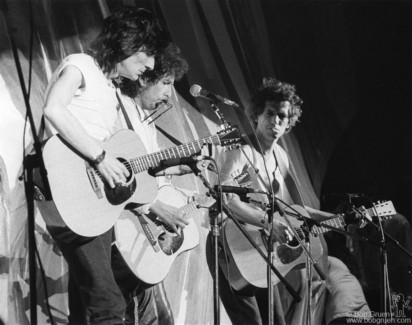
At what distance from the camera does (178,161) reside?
2576 millimetres

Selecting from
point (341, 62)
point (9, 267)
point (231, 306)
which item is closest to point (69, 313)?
point (9, 267)

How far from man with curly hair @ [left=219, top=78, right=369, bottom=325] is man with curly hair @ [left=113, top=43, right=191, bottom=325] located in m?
0.55

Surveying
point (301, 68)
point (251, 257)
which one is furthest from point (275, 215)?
point (301, 68)

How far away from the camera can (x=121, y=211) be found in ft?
9.31

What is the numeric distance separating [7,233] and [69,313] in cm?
50

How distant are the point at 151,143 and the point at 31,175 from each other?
911 mm

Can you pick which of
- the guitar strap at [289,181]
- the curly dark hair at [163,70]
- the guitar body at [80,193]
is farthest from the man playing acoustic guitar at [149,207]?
the guitar strap at [289,181]

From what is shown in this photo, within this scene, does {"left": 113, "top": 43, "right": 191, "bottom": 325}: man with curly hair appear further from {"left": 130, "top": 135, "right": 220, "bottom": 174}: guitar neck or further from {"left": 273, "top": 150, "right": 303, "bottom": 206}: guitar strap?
{"left": 273, "top": 150, "right": 303, "bottom": 206}: guitar strap

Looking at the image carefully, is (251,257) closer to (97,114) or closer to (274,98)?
(274,98)

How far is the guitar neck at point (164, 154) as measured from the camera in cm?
293

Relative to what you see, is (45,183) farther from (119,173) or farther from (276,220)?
(276,220)

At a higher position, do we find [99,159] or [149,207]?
[99,159]

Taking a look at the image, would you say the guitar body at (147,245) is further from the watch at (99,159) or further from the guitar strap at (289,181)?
the guitar strap at (289,181)

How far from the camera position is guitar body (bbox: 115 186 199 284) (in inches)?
118
